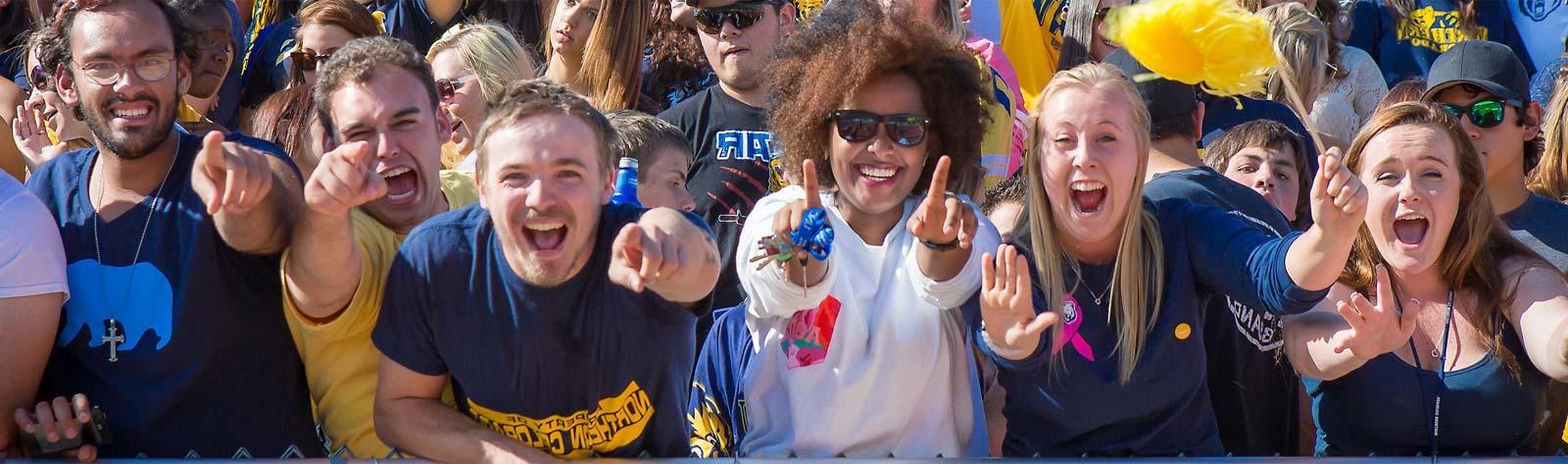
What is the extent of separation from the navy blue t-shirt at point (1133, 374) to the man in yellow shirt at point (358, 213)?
1302mm

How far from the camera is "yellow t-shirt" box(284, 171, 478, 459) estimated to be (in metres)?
3.07

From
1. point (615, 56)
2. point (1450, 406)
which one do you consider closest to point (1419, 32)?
point (1450, 406)

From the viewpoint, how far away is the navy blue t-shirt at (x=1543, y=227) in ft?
12.6

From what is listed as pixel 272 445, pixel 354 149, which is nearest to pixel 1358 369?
pixel 354 149

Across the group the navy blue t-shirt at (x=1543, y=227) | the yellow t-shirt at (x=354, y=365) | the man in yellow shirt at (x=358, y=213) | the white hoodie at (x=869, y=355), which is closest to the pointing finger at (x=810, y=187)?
the white hoodie at (x=869, y=355)

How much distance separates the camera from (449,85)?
4551 mm

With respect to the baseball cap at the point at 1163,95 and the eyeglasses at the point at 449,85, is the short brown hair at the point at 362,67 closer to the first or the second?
the eyeglasses at the point at 449,85

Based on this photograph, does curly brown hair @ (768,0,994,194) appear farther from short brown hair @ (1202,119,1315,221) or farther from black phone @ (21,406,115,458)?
black phone @ (21,406,115,458)

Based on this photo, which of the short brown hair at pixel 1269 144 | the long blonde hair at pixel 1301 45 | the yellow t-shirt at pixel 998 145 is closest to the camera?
the yellow t-shirt at pixel 998 145

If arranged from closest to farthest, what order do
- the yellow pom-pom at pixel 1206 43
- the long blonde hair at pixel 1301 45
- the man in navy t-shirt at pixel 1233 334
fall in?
the yellow pom-pom at pixel 1206 43
the man in navy t-shirt at pixel 1233 334
the long blonde hair at pixel 1301 45

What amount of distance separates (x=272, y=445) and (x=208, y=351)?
0.84 ft

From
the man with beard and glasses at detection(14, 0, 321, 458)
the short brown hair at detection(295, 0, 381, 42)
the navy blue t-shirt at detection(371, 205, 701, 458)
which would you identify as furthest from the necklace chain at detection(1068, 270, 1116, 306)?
the short brown hair at detection(295, 0, 381, 42)

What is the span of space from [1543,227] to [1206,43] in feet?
4.85

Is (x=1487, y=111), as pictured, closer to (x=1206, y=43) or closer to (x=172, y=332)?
(x=1206, y=43)
